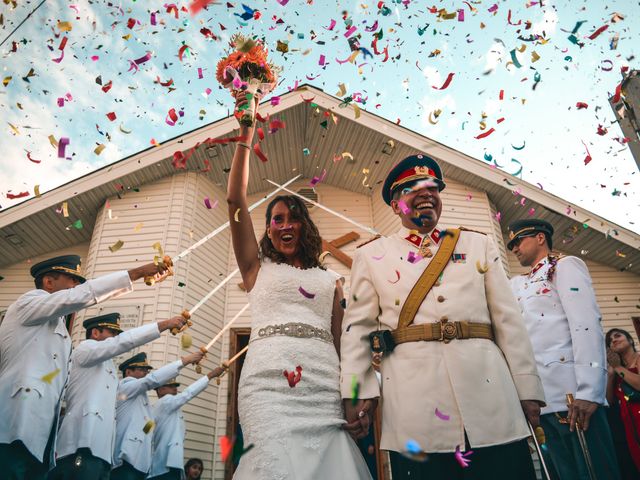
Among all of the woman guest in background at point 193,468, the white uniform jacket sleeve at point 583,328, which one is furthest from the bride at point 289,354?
the woman guest in background at point 193,468

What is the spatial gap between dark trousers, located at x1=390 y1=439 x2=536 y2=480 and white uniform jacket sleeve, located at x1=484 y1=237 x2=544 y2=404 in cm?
27

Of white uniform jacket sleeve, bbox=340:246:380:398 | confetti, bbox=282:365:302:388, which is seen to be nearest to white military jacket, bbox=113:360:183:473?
confetti, bbox=282:365:302:388

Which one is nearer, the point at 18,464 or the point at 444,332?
the point at 444,332

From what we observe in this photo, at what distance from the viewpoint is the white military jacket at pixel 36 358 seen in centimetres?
348

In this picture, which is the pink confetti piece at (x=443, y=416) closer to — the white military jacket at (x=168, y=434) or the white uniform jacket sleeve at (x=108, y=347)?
the white uniform jacket sleeve at (x=108, y=347)

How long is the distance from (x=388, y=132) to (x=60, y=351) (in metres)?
7.81

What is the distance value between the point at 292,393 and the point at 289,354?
19 centimetres

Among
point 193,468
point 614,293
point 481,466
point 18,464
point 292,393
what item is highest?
point 614,293

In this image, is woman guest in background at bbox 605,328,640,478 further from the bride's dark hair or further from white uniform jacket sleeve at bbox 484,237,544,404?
the bride's dark hair

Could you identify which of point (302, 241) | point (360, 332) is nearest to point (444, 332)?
point (360, 332)

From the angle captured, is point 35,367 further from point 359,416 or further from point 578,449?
point 578,449

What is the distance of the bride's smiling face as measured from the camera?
9.64 feet

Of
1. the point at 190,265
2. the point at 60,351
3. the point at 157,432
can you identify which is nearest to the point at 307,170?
the point at 190,265

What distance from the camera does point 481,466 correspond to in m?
2.03
